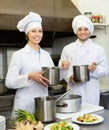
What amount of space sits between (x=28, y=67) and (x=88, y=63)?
575mm

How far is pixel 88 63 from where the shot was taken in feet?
6.48

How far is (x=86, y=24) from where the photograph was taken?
194 cm

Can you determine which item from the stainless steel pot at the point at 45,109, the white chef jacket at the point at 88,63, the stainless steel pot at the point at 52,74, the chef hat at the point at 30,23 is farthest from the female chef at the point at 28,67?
the white chef jacket at the point at 88,63

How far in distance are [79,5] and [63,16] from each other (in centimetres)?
45

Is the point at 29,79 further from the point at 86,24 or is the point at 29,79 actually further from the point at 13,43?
the point at 13,43

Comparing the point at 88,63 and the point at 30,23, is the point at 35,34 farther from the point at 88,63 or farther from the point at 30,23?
the point at 88,63

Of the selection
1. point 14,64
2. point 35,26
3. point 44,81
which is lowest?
point 44,81

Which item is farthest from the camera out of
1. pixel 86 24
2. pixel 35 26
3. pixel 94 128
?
pixel 86 24

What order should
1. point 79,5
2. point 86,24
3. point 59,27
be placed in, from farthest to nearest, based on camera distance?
point 79,5 < point 59,27 < point 86,24

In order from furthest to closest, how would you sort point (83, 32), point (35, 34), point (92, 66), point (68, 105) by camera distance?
point (83, 32) < point (92, 66) < point (35, 34) < point (68, 105)

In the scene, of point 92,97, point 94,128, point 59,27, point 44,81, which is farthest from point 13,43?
point 94,128

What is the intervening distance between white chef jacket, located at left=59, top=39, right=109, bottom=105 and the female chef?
38cm

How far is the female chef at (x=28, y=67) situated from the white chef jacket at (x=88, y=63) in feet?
1.26

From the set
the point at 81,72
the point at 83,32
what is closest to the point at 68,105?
the point at 81,72
